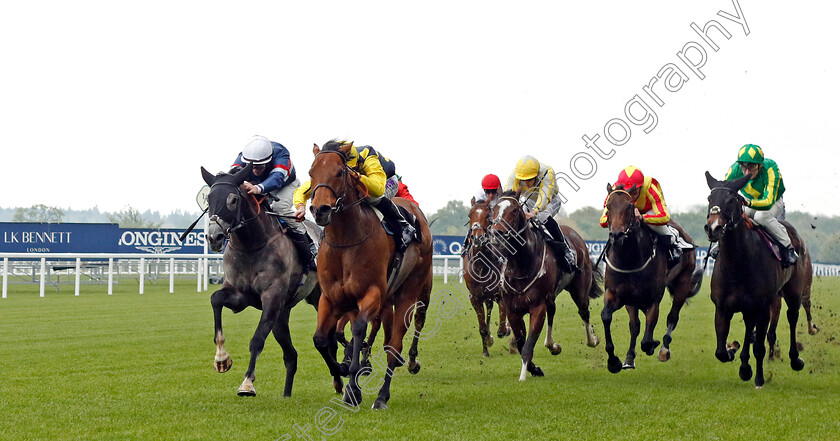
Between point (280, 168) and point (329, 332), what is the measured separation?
168 cm

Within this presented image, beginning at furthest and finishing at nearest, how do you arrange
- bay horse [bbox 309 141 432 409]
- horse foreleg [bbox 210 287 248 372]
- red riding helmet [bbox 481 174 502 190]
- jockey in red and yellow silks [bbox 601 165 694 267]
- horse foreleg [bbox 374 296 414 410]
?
red riding helmet [bbox 481 174 502 190] < jockey in red and yellow silks [bbox 601 165 694 267] < horse foreleg [bbox 374 296 414 410] < horse foreleg [bbox 210 287 248 372] < bay horse [bbox 309 141 432 409]

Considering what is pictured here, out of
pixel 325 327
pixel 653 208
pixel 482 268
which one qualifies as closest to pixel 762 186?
pixel 653 208

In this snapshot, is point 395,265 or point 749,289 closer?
point 395,265

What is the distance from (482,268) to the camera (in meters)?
9.72

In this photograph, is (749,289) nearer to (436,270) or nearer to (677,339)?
(677,339)

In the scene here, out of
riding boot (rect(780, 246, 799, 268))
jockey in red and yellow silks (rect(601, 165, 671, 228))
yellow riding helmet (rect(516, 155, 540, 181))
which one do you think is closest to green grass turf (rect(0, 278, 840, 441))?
riding boot (rect(780, 246, 799, 268))

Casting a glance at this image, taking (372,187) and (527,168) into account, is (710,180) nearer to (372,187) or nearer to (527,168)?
(527,168)

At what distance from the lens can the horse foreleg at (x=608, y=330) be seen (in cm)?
848

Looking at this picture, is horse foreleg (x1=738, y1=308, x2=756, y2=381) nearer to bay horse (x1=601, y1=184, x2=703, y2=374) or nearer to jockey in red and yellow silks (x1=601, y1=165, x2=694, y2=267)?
bay horse (x1=601, y1=184, x2=703, y2=374)

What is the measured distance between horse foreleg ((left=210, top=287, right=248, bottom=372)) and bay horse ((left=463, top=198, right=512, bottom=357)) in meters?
2.36

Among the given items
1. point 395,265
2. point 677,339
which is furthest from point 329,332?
point 677,339

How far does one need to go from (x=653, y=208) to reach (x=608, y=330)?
1435 millimetres

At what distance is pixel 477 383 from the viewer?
27.0ft

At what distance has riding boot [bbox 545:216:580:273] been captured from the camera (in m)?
9.35
